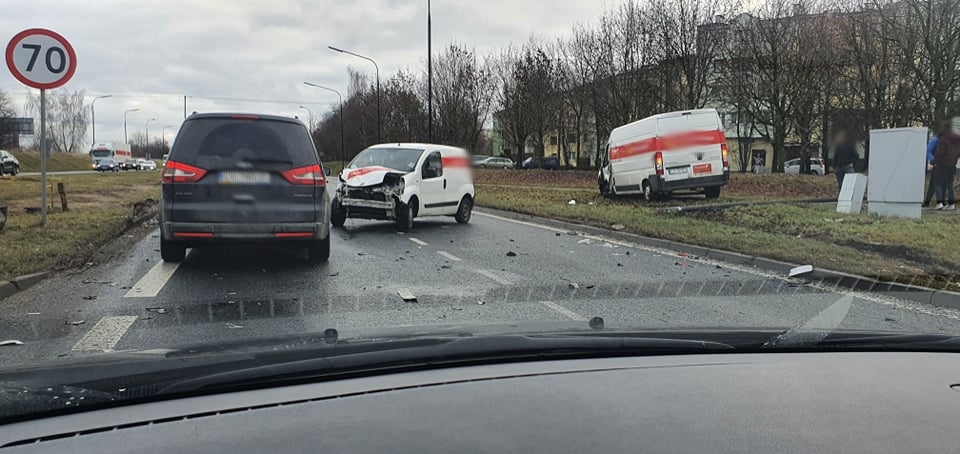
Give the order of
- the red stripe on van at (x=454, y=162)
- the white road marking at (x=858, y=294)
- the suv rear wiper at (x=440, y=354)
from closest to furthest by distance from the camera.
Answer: the suv rear wiper at (x=440, y=354), the white road marking at (x=858, y=294), the red stripe on van at (x=454, y=162)

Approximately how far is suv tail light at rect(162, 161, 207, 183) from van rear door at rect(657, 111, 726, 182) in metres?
13.3

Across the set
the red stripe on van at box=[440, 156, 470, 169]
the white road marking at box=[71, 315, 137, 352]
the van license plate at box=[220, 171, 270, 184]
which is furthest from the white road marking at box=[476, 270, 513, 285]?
the red stripe on van at box=[440, 156, 470, 169]

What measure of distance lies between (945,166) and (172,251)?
14.9 metres

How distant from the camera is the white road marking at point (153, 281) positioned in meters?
6.74

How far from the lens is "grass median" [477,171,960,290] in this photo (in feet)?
27.9

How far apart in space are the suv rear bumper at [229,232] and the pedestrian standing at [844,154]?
12403mm

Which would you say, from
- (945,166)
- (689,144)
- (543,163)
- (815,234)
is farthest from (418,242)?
(543,163)

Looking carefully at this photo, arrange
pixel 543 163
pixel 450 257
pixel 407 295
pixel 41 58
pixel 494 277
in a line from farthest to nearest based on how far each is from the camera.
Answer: pixel 543 163
pixel 41 58
pixel 450 257
pixel 494 277
pixel 407 295

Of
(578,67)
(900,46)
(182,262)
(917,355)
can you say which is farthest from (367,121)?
(917,355)

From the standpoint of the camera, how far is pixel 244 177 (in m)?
7.75

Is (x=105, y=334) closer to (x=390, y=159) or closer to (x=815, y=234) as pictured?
(x=390, y=159)

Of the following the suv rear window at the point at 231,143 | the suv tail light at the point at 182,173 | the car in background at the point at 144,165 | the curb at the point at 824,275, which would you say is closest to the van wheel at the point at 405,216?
the curb at the point at 824,275

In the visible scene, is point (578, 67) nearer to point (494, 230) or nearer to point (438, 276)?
point (494, 230)

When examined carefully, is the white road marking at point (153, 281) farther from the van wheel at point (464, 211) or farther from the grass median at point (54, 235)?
the van wheel at point (464, 211)
